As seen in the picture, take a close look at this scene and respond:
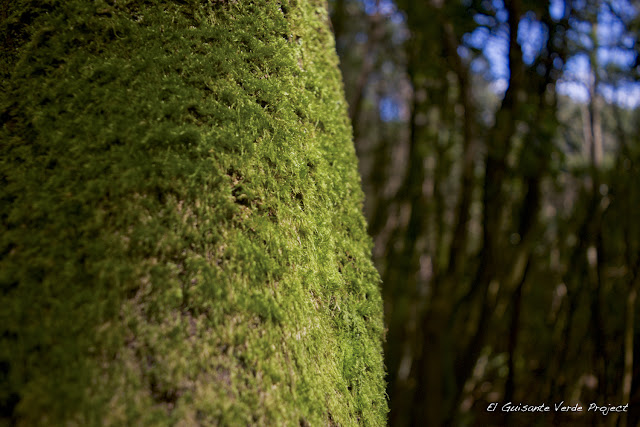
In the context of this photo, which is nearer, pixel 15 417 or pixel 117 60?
pixel 15 417

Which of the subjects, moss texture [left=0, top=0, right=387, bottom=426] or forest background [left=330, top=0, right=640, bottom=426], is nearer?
moss texture [left=0, top=0, right=387, bottom=426]

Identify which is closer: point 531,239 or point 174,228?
point 174,228

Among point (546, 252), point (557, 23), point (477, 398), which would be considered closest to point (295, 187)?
point (557, 23)

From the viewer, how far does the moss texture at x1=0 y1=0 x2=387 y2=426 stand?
0.71 meters

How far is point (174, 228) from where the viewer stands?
2.78 feet

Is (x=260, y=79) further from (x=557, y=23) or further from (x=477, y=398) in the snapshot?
(x=477, y=398)

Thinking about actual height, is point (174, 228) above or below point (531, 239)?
above

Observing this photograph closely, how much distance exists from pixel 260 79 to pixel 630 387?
4.45m

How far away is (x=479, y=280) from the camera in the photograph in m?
3.76

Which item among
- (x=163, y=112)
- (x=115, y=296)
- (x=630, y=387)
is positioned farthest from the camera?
(x=630, y=387)

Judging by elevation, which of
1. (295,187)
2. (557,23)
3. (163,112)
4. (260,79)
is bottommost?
(295,187)

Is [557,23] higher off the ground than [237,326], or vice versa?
[557,23]

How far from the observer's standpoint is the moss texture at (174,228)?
28.0 inches

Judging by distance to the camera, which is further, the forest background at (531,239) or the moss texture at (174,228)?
the forest background at (531,239)
